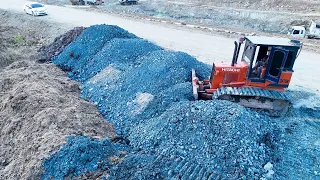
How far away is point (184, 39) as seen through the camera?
62.3 ft

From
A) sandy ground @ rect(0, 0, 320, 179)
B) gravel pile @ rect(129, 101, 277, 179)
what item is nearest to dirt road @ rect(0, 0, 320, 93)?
sandy ground @ rect(0, 0, 320, 179)

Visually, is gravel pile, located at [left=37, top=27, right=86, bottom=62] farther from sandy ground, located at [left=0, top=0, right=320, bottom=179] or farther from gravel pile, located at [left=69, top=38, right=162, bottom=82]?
gravel pile, located at [left=69, top=38, right=162, bottom=82]

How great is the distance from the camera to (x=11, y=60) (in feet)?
48.1

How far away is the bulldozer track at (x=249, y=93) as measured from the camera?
28.7 feet

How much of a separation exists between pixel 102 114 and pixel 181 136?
131 inches

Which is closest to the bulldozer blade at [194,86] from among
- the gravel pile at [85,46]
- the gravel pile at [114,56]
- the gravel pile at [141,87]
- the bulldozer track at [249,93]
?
the gravel pile at [141,87]

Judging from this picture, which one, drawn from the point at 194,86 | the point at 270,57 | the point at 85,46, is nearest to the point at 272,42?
the point at 270,57

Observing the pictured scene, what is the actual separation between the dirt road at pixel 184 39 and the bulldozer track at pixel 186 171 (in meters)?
7.31

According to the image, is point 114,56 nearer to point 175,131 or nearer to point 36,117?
point 36,117

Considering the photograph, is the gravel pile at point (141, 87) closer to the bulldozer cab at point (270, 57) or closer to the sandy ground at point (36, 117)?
the sandy ground at point (36, 117)

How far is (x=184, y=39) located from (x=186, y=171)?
13553mm

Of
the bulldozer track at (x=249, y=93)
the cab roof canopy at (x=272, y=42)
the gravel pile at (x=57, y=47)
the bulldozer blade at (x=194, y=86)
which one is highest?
the cab roof canopy at (x=272, y=42)

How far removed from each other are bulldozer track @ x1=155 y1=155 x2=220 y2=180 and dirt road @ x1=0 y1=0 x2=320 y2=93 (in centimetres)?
731

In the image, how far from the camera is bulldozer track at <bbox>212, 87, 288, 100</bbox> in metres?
8.76
